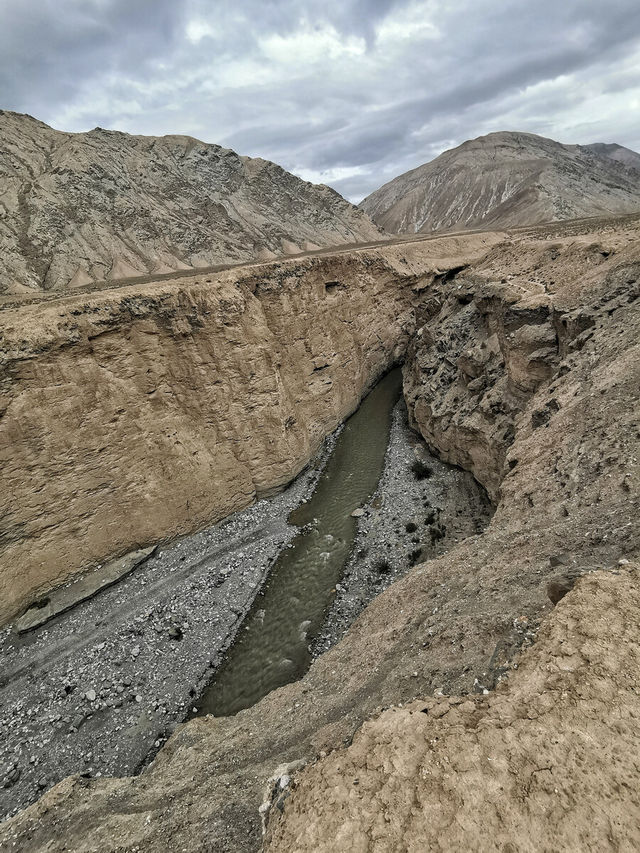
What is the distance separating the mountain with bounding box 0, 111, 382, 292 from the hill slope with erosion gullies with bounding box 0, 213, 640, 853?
47.5 meters

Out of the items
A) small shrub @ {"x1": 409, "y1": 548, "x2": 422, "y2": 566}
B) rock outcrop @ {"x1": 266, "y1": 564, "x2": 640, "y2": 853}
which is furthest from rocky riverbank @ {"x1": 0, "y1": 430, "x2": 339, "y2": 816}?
rock outcrop @ {"x1": 266, "y1": 564, "x2": 640, "y2": 853}

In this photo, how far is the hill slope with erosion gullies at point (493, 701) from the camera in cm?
394

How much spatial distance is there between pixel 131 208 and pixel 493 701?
→ 221 ft

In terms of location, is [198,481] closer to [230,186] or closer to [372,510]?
[372,510]

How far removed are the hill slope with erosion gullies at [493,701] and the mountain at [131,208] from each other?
156 feet

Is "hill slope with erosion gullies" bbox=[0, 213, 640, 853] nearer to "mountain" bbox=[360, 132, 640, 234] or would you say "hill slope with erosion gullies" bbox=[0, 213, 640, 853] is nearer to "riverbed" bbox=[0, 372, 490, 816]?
"riverbed" bbox=[0, 372, 490, 816]

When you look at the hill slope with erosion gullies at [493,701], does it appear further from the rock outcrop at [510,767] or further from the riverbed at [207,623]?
the riverbed at [207,623]

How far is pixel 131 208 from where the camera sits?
55.6 meters

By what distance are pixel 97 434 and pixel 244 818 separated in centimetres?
1289

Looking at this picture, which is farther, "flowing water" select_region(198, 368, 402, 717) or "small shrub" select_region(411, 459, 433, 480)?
"small shrub" select_region(411, 459, 433, 480)

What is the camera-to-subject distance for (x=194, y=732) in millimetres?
9727

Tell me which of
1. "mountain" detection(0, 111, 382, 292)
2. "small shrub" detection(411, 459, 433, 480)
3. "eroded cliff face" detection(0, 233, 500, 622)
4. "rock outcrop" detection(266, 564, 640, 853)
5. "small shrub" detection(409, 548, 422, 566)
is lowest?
"small shrub" detection(409, 548, 422, 566)

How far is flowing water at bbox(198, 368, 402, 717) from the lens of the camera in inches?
468

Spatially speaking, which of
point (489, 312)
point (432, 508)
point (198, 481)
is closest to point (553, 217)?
point (489, 312)
